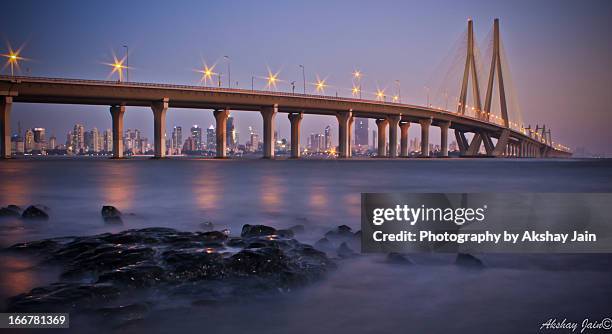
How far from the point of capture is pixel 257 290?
20.7ft

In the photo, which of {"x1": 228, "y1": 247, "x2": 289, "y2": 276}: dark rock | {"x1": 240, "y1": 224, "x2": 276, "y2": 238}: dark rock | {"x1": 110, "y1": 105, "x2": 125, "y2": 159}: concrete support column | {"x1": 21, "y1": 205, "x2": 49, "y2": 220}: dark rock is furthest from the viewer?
{"x1": 110, "y1": 105, "x2": 125, "y2": 159}: concrete support column

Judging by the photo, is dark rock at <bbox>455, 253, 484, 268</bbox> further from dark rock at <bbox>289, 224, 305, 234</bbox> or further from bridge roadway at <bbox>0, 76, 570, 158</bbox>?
bridge roadway at <bbox>0, 76, 570, 158</bbox>

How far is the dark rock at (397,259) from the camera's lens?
8117 millimetres

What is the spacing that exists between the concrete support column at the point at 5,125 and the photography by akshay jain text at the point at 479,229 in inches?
3052

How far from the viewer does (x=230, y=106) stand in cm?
9250

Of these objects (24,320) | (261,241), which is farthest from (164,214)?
(24,320)

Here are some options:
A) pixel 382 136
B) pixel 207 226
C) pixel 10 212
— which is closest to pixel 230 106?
pixel 382 136

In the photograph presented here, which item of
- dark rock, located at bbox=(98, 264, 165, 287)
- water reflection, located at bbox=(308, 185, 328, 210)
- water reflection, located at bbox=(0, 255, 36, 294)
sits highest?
dark rock, located at bbox=(98, 264, 165, 287)

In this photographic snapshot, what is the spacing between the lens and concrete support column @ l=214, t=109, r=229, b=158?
94.9m

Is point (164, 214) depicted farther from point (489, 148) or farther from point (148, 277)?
point (489, 148)

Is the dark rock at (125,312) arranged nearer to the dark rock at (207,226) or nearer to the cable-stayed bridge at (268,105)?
the dark rock at (207,226)

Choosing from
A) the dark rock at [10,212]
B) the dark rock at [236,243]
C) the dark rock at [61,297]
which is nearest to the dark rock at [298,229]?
the dark rock at [236,243]

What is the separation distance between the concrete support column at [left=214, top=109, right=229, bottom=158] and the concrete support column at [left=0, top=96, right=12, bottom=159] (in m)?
36.5

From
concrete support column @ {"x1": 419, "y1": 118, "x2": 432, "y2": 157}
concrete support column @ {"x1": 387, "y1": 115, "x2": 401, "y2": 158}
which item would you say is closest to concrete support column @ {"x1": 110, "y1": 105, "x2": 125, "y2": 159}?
concrete support column @ {"x1": 387, "y1": 115, "x2": 401, "y2": 158}
